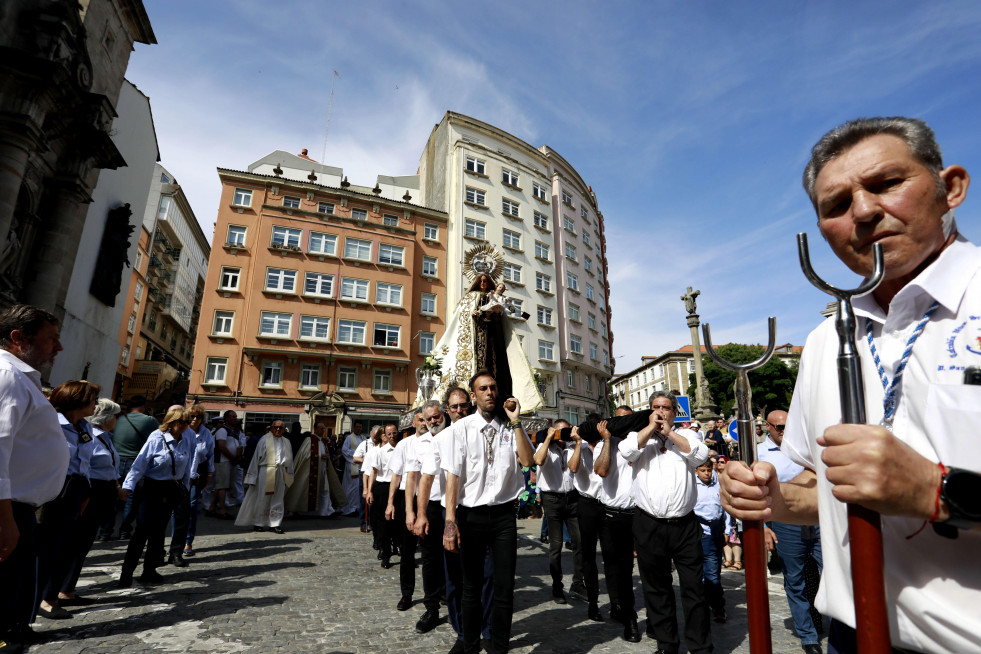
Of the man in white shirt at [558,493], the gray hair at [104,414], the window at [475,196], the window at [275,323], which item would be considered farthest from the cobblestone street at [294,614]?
the window at [475,196]

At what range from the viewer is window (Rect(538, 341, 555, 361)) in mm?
36844

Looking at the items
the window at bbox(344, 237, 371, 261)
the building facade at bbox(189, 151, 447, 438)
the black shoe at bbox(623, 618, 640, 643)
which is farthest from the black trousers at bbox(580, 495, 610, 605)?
the window at bbox(344, 237, 371, 261)

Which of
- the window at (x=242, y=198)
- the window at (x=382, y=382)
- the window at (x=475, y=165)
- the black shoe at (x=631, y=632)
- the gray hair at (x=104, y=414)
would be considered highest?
the window at (x=475, y=165)

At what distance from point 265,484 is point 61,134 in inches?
476

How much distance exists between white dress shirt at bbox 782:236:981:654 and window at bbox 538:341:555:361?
35.3 meters

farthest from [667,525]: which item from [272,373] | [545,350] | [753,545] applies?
[545,350]

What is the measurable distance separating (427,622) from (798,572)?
3754 mm

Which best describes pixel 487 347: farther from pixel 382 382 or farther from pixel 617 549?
pixel 382 382

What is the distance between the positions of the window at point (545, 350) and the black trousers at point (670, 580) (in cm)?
3185

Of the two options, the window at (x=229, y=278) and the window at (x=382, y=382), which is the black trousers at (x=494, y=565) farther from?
the window at (x=229, y=278)

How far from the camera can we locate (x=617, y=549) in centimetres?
548

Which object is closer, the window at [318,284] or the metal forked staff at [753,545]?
the metal forked staff at [753,545]

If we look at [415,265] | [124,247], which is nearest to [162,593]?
[124,247]

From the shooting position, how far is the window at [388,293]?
3366cm
